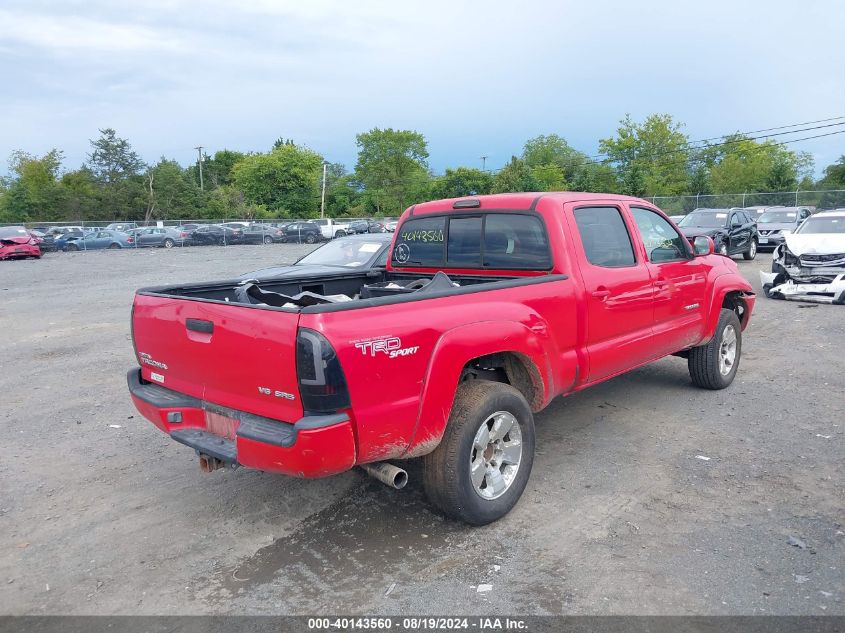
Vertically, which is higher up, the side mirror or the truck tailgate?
the side mirror

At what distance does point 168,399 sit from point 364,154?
325 feet

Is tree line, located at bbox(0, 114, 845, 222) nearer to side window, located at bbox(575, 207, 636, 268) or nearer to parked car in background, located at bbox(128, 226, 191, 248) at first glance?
parked car in background, located at bbox(128, 226, 191, 248)

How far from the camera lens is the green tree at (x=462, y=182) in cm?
7000

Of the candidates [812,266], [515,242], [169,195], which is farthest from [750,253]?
[169,195]

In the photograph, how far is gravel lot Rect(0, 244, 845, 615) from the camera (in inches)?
122

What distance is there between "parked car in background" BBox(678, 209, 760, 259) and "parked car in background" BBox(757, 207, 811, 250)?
3054mm

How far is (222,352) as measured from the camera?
3350mm

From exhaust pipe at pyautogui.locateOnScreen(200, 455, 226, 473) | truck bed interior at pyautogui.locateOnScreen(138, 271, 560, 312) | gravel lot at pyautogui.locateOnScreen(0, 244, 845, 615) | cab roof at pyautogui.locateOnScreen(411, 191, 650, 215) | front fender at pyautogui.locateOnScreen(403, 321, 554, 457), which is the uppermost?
cab roof at pyautogui.locateOnScreen(411, 191, 650, 215)

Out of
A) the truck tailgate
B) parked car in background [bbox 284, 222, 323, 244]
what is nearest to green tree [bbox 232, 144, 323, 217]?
parked car in background [bbox 284, 222, 323, 244]

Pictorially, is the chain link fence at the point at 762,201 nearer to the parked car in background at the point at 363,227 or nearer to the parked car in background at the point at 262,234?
the parked car in background at the point at 363,227

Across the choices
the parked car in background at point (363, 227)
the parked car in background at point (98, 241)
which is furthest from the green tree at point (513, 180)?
the parked car in background at point (98, 241)

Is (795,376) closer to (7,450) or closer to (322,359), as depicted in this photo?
(322,359)

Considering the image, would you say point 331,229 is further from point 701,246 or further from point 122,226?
point 701,246

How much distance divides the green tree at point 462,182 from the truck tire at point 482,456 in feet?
213
